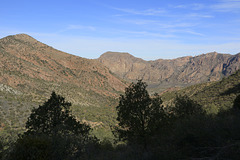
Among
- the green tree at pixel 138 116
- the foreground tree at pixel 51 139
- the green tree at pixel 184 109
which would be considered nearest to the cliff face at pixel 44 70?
the foreground tree at pixel 51 139

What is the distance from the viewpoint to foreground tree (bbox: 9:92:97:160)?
926cm

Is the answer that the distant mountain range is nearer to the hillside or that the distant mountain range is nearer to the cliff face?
the cliff face

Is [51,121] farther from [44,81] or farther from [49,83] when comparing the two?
[44,81]

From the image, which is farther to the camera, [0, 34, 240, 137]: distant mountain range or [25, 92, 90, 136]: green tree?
[0, 34, 240, 137]: distant mountain range

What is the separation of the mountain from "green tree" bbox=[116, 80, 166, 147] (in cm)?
3344

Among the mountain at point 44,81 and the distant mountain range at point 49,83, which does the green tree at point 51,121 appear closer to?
the distant mountain range at point 49,83

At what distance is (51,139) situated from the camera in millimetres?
11000

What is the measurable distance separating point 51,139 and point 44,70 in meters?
89.4

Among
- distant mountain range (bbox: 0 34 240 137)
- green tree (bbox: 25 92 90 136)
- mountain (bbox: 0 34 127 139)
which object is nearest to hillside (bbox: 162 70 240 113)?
distant mountain range (bbox: 0 34 240 137)

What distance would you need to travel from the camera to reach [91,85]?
112688mm

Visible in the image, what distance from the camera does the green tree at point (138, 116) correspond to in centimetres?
1369

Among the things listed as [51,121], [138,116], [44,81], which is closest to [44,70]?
[44,81]

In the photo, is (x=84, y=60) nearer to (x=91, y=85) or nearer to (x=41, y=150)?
(x=91, y=85)

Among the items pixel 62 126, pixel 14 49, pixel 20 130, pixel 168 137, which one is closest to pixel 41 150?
pixel 62 126
